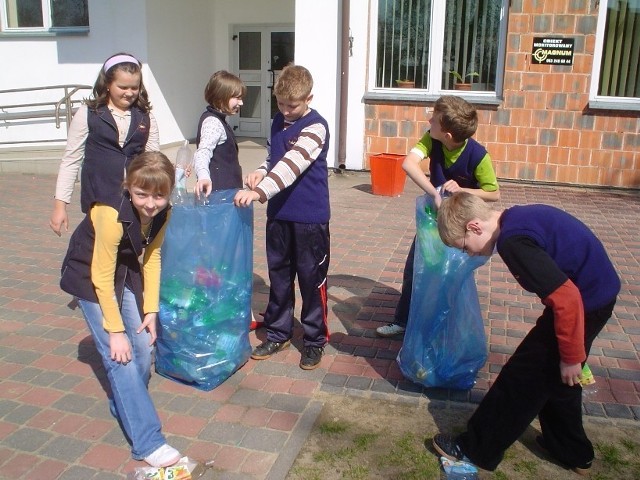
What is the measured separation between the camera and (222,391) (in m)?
3.45

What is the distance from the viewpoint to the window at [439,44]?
9.41 m

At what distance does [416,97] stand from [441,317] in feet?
22.4

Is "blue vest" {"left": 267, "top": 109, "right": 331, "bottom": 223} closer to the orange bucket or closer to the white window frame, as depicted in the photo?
the orange bucket

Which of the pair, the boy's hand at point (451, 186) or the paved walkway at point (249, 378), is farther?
the boy's hand at point (451, 186)

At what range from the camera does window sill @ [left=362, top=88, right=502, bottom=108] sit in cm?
941

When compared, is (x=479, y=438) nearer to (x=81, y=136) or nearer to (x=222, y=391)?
(x=222, y=391)

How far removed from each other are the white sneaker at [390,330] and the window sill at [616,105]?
6312 millimetres

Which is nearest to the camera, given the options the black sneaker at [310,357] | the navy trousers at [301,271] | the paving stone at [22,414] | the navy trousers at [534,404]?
the navy trousers at [534,404]

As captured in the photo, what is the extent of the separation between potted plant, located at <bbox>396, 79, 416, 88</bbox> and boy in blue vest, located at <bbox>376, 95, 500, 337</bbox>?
6362 millimetres

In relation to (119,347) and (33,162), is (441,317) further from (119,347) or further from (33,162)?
(33,162)

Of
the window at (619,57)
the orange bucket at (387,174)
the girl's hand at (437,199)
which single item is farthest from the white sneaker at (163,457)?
the window at (619,57)

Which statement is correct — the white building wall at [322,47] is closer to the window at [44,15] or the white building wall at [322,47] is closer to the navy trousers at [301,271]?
the window at [44,15]

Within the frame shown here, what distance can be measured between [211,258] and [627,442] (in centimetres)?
217

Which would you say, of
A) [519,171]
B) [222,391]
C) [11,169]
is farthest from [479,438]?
[11,169]
